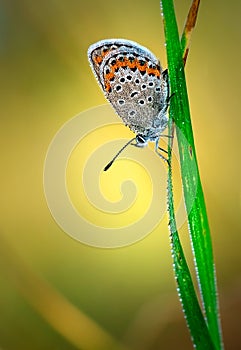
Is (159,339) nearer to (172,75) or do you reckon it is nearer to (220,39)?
(220,39)

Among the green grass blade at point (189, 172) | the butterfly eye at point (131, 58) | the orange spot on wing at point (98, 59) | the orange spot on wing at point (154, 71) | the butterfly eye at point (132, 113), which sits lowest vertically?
the green grass blade at point (189, 172)

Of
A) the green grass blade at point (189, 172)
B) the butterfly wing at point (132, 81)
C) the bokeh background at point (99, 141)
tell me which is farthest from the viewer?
the bokeh background at point (99, 141)

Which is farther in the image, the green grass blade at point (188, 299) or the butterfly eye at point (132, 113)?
the butterfly eye at point (132, 113)

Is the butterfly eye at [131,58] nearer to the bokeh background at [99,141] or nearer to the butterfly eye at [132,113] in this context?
the butterfly eye at [132,113]

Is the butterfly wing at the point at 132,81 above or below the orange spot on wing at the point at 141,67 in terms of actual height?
below

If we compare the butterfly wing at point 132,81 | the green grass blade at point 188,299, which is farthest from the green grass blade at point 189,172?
the butterfly wing at point 132,81

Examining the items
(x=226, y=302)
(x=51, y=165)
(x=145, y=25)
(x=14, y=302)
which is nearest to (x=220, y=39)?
(x=145, y=25)

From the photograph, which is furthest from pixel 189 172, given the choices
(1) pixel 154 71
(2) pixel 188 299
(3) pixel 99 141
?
(3) pixel 99 141
